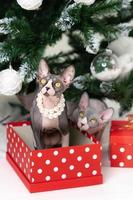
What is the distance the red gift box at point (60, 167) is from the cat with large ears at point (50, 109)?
0.05 m

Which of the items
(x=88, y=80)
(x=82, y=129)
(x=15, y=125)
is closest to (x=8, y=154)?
(x=15, y=125)

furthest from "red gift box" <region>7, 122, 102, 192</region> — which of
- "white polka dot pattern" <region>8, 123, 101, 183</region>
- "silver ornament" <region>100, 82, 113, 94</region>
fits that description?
"silver ornament" <region>100, 82, 113, 94</region>

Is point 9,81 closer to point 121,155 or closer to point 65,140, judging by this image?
point 65,140

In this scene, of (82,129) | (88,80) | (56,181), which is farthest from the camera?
(88,80)

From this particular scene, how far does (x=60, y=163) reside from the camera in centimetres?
89

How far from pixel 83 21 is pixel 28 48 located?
0.41 ft

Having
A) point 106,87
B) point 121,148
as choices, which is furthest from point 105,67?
point 121,148

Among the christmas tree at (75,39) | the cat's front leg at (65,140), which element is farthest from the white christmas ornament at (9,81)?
the cat's front leg at (65,140)

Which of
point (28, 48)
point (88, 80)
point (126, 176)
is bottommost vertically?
point (126, 176)

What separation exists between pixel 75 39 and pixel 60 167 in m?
0.43

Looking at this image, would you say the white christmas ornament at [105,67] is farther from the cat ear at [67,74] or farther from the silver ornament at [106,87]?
the cat ear at [67,74]

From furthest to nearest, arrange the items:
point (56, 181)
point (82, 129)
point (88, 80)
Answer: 1. point (88, 80)
2. point (82, 129)
3. point (56, 181)

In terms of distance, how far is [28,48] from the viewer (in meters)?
0.97

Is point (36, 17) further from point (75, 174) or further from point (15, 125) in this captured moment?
point (75, 174)
